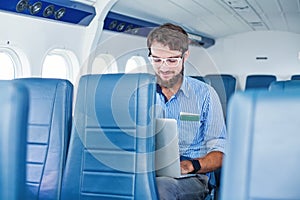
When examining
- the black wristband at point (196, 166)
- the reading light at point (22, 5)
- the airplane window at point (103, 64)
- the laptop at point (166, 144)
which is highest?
the reading light at point (22, 5)

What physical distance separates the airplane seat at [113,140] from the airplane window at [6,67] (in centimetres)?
206

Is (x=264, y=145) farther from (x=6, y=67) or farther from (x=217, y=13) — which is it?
(x=217, y=13)

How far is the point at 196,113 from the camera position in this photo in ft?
9.57

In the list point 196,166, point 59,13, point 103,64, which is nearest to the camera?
point 196,166

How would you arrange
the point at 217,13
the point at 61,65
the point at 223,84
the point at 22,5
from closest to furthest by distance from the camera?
1. the point at 22,5
2. the point at 61,65
3. the point at 223,84
4. the point at 217,13

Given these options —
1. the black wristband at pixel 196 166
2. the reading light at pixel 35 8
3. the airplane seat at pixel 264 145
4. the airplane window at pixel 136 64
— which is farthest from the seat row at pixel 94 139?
the airplane window at pixel 136 64

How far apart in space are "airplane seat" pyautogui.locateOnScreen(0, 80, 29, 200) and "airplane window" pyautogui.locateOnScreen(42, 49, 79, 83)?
3731mm

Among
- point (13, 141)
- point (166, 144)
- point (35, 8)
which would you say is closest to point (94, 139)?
point (166, 144)

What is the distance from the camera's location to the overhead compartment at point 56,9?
3.91 metres

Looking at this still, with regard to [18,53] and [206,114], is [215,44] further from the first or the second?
[206,114]

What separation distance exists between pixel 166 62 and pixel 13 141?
1.77 meters

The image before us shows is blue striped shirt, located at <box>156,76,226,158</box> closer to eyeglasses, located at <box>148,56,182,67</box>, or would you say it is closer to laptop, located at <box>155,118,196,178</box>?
eyeglasses, located at <box>148,56,182,67</box>

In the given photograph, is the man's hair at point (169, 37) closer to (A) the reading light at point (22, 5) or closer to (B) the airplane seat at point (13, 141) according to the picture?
(A) the reading light at point (22, 5)

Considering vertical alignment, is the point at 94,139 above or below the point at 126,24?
below
